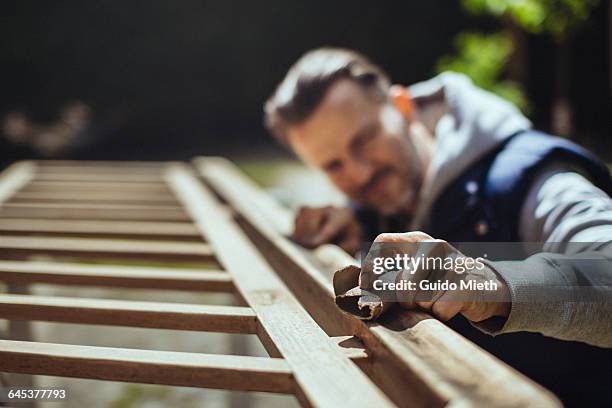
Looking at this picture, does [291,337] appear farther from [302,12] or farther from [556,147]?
[302,12]

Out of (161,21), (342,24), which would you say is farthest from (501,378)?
(161,21)

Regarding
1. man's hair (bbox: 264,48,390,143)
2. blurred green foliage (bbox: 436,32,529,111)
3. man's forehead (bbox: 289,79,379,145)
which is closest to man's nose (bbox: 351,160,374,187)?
man's forehead (bbox: 289,79,379,145)

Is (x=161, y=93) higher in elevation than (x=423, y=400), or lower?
higher

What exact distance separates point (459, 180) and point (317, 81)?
56 centimetres

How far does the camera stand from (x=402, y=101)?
1.99 metres

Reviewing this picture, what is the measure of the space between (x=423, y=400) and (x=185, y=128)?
10.2 metres

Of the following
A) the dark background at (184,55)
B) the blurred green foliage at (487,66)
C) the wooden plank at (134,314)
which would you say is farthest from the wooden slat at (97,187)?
the dark background at (184,55)

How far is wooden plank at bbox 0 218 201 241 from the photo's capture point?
162cm

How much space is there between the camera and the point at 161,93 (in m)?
10.2

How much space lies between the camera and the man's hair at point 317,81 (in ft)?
5.99

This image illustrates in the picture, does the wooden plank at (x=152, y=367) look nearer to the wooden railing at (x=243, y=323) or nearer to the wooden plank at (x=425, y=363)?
the wooden railing at (x=243, y=323)

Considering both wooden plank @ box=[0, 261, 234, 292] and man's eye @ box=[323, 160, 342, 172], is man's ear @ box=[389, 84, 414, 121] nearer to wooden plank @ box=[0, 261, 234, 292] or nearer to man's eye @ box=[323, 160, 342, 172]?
man's eye @ box=[323, 160, 342, 172]

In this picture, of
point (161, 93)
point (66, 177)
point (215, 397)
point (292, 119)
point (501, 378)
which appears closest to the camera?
point (501, 378)

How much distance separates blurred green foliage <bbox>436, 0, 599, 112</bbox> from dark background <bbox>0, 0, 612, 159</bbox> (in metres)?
3.97
